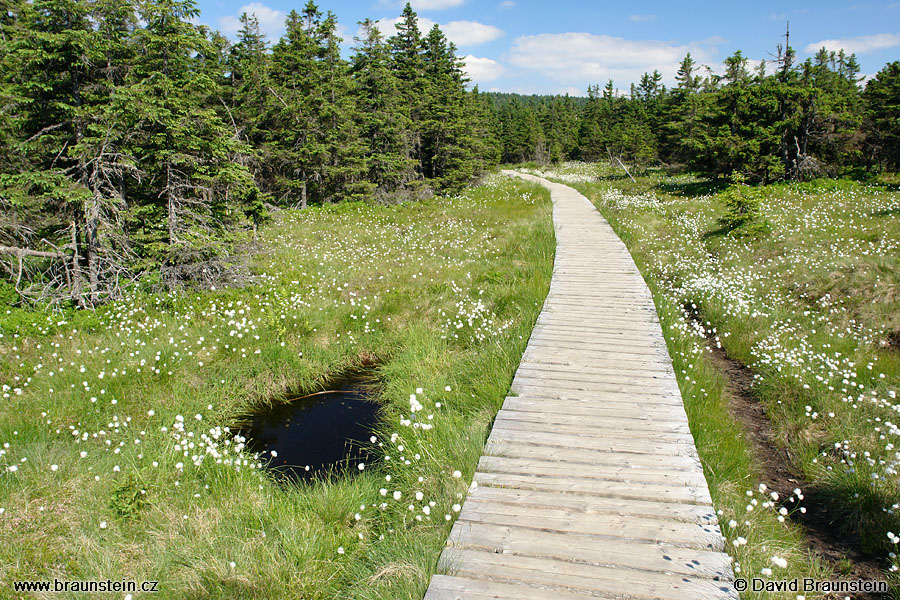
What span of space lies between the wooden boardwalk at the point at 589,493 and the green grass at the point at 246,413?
31 cm

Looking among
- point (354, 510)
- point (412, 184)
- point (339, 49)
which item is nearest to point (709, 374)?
point (354, 510)

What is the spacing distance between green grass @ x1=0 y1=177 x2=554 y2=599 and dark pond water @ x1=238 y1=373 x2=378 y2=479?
297 mm

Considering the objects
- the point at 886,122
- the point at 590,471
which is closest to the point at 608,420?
the point at 590,471

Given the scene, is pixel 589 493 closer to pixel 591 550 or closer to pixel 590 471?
pixel 590 471

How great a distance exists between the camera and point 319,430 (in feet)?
23.5

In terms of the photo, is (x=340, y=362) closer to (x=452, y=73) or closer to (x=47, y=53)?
(x=47, y=53)

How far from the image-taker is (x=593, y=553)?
11.4 ft

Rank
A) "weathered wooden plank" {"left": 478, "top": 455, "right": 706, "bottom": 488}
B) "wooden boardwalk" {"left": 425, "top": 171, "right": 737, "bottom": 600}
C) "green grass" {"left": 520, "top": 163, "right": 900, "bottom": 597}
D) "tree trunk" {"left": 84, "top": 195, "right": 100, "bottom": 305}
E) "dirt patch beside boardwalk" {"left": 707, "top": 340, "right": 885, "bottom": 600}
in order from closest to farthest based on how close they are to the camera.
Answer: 1. "wooden boardwalk" {"left": 425, "top": 171, "right": 737, "bottom": 600}
2. "dirt patch beside boardwalk" {"left": 707, "top": 340, "right": 885, "bottom": 600}
3. "weathered wooden plank" {"left": 478, "top": 455, "right": 706, "bottom": 488}
4. "green grass" {"left": 520, "top": 163, "right": 900, "bottom": 597}
5. "tree trunk" {"left": 84, "top": 195, "right": 100, "bottom": 305}

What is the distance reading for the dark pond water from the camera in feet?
20.4

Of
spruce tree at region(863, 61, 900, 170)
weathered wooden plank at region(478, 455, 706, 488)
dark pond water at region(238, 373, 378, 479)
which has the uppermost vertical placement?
spruce tree at region(863, 61, 900, 170)

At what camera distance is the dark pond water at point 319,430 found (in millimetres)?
6230

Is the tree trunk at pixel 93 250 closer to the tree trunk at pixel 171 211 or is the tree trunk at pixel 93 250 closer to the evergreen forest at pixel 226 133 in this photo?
the evergreen forest at pixel 226 133

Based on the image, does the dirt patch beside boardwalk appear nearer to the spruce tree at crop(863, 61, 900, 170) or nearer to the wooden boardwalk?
the wooden boardwalk


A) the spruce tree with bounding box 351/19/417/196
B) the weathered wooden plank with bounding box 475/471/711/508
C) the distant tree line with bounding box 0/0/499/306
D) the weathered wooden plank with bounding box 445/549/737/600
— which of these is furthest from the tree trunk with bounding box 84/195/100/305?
the spruce tree with bounding box 351/19/417/196
